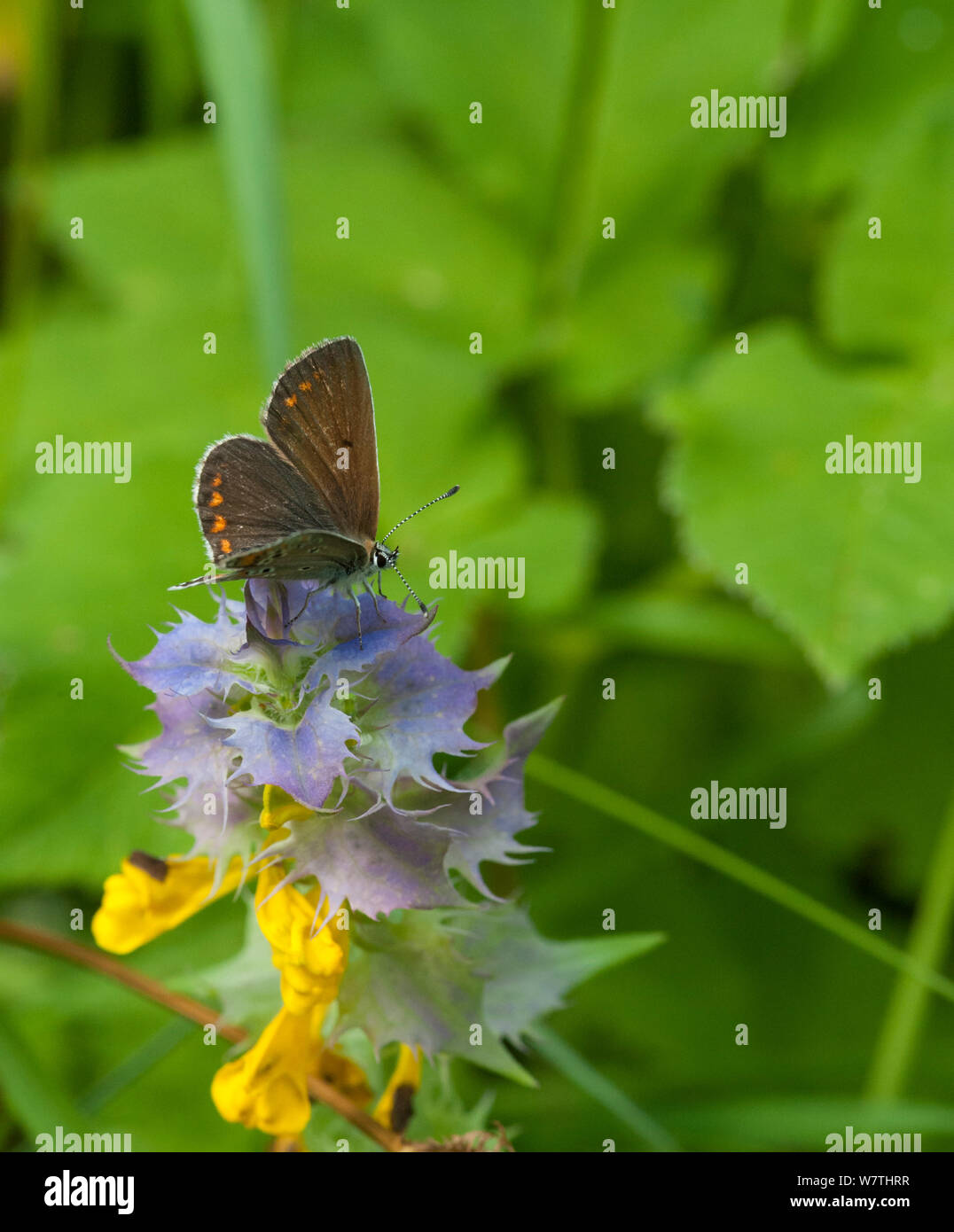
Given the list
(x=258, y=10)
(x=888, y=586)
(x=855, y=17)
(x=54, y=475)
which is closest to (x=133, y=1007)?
(x=54, y=475)

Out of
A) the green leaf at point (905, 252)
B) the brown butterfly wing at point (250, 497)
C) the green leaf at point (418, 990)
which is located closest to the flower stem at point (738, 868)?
the green leaf at point (418, 990)

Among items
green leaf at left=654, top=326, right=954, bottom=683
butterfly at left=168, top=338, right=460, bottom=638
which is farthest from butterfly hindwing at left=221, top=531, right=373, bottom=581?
green leaf at left=654, top=326, right=954, bottom=683

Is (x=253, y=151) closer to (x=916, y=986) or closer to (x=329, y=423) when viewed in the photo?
(x=329, y=423)

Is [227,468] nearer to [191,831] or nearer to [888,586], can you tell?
[191,831]

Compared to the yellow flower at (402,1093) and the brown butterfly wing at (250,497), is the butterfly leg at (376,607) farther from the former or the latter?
the yellow flower at (402,1093)

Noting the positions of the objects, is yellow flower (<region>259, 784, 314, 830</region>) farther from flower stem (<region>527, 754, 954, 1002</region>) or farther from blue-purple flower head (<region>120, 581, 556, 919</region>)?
flower stem (<region>527, 754, 954, 1002</region>)

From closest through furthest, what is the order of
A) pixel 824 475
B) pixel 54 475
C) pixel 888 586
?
pixel 888 586 → pixel 824 475 → pixel 54 475
